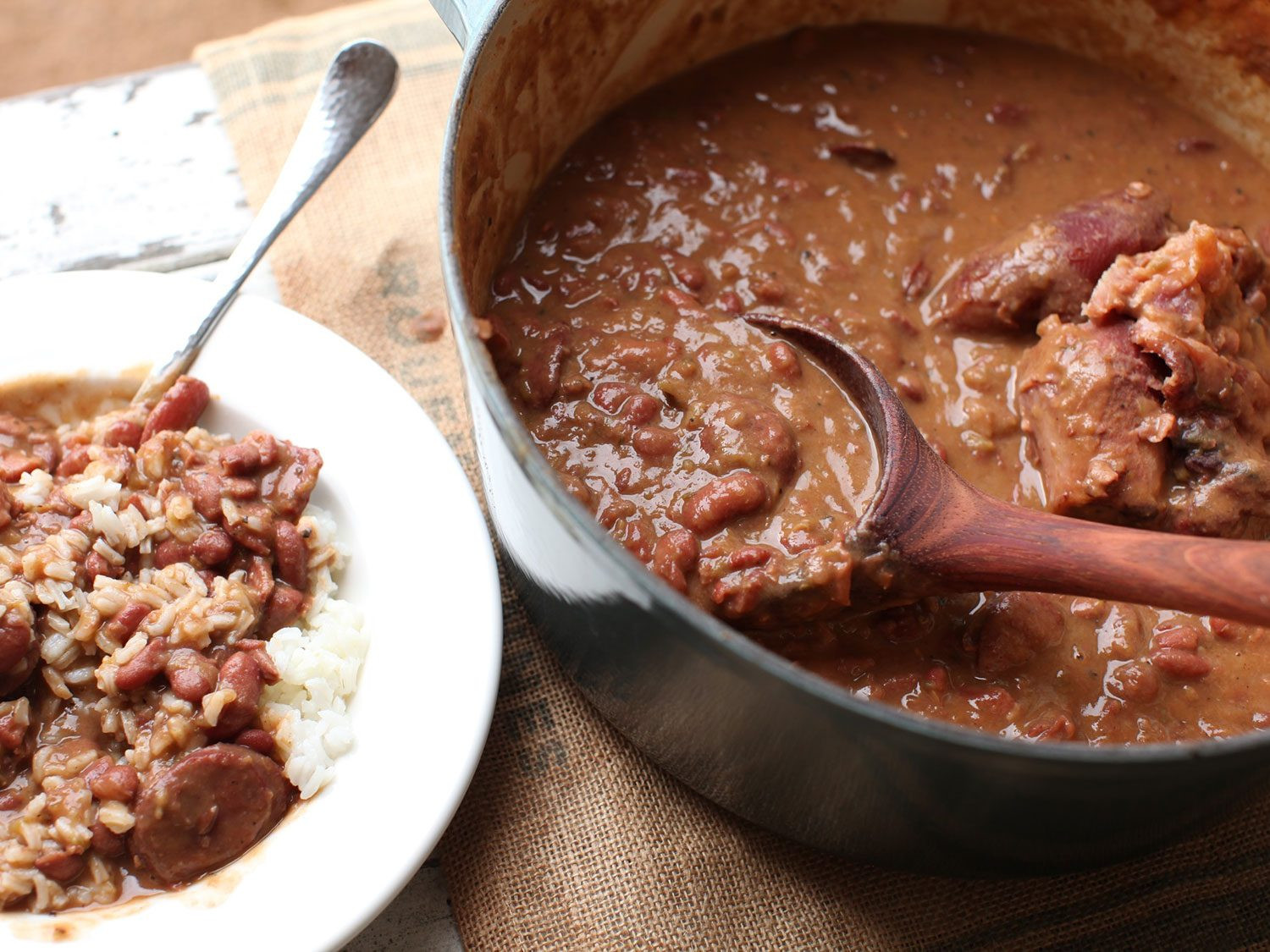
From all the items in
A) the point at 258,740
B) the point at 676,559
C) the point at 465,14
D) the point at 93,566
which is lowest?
the point at 258,740

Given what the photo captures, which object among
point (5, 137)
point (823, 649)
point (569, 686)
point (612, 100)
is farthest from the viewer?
point (5, 137)

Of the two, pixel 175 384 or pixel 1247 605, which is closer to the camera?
pixel 1247 605

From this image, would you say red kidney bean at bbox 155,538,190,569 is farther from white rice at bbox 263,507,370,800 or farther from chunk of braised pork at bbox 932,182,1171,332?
chunk of braised pork at bbox 932,182,1171,332

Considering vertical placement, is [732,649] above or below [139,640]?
above

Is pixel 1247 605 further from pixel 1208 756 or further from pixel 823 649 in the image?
pixel 823 649

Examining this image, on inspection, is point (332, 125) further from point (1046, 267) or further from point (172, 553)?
point (1046, 267)

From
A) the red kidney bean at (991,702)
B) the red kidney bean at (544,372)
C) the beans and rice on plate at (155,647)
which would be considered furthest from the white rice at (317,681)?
the red kidney bean at (991,702)

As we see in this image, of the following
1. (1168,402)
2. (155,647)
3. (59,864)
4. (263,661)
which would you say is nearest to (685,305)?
(1168,402)

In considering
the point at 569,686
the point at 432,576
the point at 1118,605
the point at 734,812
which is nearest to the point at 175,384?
the point at 432,576
